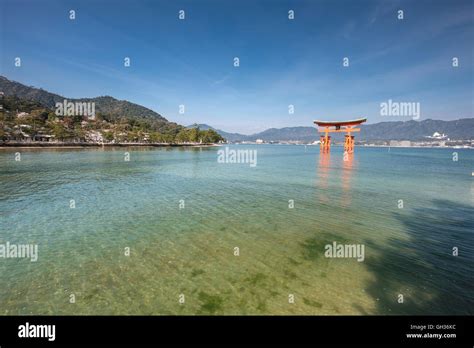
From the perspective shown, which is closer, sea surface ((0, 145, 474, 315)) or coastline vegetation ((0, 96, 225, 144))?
sea surface ((0, 145, 474, 315))

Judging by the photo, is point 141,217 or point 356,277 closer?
point 356,277

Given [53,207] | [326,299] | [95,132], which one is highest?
[95,132]

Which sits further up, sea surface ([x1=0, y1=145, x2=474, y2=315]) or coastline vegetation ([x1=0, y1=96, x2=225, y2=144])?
coastline vegetation ([x1=0, y1=96, x2=225, y2=144])

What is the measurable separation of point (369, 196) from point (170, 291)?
1468cm

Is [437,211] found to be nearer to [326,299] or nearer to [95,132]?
[326,299]

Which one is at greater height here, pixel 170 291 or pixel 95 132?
pixel 95 132

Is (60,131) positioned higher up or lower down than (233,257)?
higher up

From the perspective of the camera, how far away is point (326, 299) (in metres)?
5.03

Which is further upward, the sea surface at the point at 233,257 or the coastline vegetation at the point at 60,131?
the coastline vegetation at the point at 60,131

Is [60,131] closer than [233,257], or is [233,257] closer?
[233,257]

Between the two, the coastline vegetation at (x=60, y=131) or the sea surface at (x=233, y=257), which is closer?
the sea surface at (x=233, y=257)
